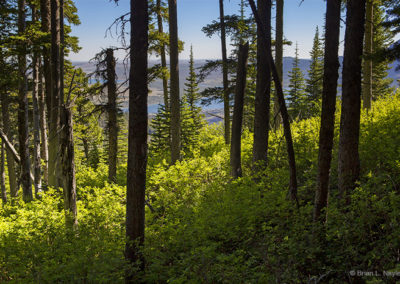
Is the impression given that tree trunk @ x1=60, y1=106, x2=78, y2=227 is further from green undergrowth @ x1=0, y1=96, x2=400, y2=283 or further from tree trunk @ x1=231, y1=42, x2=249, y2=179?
tree trunk @ x1=231, y1=42, x2=249, y2=179

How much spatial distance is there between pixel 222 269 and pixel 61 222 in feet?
16.8

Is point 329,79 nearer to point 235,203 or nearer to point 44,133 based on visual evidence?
point 235,203

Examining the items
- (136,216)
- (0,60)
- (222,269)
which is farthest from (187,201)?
(0,60)

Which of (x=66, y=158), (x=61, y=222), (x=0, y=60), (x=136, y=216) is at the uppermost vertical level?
(x=0, y=60)

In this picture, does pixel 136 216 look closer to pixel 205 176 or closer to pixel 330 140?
pixel 330 140

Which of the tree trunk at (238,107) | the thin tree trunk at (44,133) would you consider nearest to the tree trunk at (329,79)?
the tree trunk at (238,107)

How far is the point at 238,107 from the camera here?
973 cm

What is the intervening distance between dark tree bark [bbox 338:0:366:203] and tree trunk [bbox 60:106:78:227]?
650 cm

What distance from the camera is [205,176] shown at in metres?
11.1

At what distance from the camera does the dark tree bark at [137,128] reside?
4980 mm

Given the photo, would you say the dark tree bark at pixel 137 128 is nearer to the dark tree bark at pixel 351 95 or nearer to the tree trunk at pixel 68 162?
the tree trunk at pixel 68 162

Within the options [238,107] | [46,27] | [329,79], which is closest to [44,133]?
[46,27]

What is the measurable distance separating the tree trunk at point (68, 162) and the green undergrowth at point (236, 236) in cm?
36

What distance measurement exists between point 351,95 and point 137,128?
452cm
